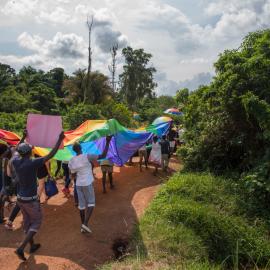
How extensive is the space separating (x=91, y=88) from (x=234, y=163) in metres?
25.0

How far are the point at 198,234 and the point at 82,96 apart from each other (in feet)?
97.2

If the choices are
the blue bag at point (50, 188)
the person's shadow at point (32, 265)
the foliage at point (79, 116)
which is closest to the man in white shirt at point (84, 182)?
the person's shadow at point (32, 265)

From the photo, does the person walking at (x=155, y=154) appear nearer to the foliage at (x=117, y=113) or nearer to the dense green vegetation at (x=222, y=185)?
the dense green vegetation at (x=222, y=185)

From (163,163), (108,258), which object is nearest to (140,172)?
(163,163)

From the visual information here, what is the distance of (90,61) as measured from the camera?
3412 centimetres

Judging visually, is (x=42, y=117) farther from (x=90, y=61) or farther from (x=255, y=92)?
(x=90, y=61)

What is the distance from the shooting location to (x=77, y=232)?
7527mm

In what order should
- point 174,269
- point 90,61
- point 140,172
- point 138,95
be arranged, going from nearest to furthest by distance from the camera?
point 174,269 < point 140,172 < point 90,61 < point 138,95

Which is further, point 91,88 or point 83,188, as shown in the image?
point 91,88

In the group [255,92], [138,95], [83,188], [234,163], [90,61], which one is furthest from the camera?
[138,95]

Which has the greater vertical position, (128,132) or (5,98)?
(5,98)

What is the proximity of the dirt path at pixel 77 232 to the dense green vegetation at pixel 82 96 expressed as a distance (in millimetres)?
14591

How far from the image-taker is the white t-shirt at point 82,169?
7254 mm

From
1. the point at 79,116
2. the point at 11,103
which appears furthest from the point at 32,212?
the point at 11,103
